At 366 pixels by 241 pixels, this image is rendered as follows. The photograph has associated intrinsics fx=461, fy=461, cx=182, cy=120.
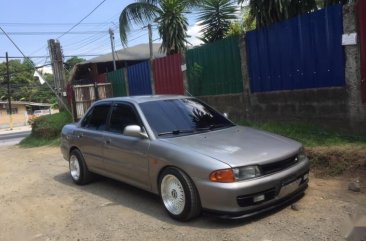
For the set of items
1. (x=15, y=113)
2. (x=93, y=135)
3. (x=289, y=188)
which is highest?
(x=93, y=135)

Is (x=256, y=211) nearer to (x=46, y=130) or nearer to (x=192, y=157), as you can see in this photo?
(x=192, y=157)

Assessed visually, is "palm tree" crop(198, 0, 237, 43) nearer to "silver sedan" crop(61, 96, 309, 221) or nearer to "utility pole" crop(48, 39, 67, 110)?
"silver sedan" crop(61, 96, 309, 221)

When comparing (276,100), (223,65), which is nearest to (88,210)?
(276,100)

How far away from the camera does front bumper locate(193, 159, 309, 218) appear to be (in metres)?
4.91

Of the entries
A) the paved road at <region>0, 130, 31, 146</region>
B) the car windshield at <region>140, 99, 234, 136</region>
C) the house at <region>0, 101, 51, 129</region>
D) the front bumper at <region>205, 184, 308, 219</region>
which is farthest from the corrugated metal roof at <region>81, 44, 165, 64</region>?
the house at <region>0, 101, 51, 129</region>

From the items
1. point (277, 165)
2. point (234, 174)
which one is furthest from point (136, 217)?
point (277, 165)

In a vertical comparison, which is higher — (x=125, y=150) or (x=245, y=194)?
(x=125, y=150)

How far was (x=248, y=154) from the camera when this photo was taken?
518cm

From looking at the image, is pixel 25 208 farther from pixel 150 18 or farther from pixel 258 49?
pixel 150 18

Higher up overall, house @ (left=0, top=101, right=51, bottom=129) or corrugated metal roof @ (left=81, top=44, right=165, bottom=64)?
corrugated metal roof @ (left=81, top=44, right=165, bottom=64)

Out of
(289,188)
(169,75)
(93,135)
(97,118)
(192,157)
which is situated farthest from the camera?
(169,75)

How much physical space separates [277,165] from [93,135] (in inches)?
131

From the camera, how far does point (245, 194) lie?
4.92 m

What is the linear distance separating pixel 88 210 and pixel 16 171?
16.8ft
